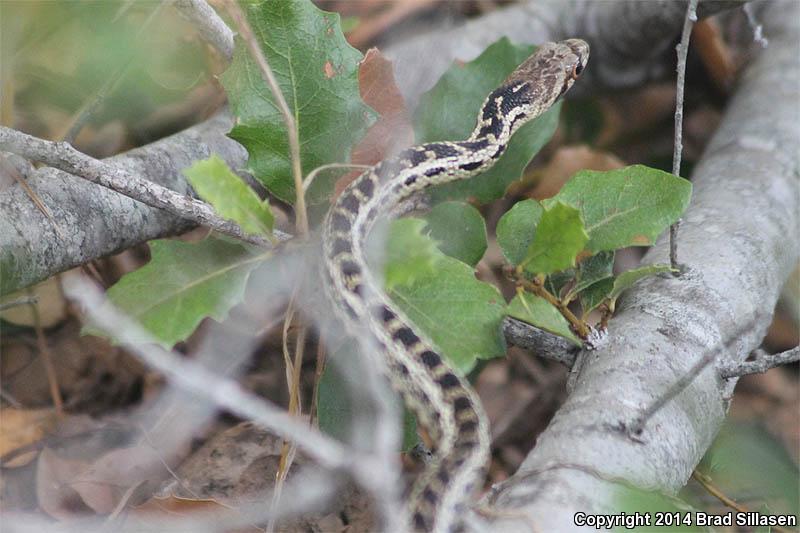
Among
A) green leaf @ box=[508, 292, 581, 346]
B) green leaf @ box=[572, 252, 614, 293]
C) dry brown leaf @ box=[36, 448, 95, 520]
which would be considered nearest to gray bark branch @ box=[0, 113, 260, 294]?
dry brown leaf @ box=[36, 448, 95, 520]

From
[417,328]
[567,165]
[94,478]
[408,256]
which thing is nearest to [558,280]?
[417,328]

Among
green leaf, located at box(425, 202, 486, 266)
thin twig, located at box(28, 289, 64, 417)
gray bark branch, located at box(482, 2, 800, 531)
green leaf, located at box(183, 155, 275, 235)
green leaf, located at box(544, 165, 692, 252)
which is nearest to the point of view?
gray bark branch, located at box(482, 2, 800, 531)

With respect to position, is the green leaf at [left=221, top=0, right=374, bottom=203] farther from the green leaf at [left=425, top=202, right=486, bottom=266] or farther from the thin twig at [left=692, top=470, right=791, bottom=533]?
the thin twig at [left=692, top=470, right=791, bottom=533]

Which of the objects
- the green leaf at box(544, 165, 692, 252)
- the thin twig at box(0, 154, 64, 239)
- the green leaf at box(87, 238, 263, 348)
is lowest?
the green leaf at box(544, 165, 692, 252)

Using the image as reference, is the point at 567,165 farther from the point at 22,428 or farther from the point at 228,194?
the point at 22,428

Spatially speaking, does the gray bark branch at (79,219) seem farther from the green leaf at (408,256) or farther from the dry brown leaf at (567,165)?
the dry brown leaf at (567,165)

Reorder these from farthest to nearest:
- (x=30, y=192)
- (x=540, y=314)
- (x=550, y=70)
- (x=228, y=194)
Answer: (x=550, y=70) → (x=30, y=192) → (x=540, y=314) → (x=228, y=194)
